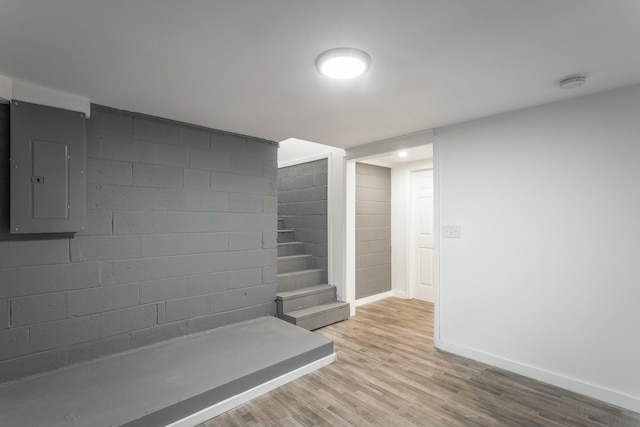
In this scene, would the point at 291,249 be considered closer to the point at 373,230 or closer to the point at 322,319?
the point at 322,319

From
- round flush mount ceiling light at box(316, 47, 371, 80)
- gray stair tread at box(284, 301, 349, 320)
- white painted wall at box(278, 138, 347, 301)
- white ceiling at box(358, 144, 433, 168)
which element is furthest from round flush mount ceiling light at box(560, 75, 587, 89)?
gray stair tread at box(284, 301, 349, 320)

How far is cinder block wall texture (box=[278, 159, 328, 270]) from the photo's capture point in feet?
14.2

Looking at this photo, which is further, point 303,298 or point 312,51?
point 303,298

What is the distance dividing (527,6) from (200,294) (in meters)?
3.16

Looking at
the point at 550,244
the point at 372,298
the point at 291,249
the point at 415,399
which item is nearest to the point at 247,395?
the point at 415,399

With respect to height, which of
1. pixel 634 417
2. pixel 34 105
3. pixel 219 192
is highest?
pixel 34 105

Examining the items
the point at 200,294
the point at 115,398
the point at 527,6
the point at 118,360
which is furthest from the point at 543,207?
the point at 118,360

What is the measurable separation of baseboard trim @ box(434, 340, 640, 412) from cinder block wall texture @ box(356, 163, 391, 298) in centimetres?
177

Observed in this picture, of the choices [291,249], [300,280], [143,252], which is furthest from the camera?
[291,249]

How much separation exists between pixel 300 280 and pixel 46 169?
275 cm

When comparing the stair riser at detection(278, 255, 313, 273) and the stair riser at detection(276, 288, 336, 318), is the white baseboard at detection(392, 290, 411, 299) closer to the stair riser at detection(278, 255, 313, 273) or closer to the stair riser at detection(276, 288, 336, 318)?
the stair riser at detection(276, 288, 336, 318)

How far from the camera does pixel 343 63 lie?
5.74 ft

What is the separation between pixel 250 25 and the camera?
1.46m

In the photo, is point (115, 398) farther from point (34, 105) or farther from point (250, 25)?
point (250, 25)
